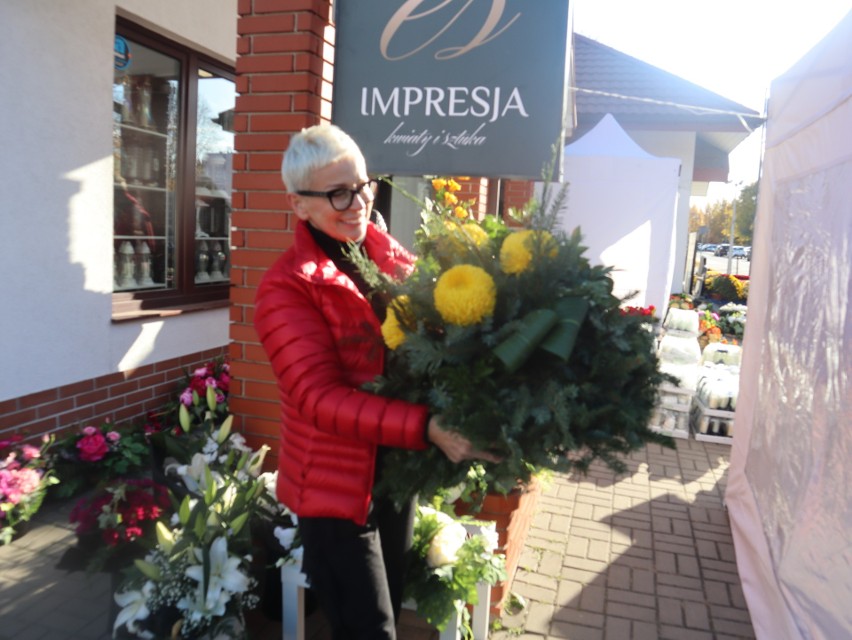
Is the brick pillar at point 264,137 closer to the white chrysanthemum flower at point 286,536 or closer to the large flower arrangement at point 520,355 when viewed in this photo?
the white chrysanthemum flower at point 286,536

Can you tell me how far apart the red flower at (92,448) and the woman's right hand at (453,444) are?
9.03 ft

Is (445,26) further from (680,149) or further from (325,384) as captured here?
(680,149)

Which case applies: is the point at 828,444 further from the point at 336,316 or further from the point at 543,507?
the point at 543,507

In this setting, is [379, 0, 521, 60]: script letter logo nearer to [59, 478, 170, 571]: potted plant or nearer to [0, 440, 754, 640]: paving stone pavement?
[0, 440, 754, 640]: paving stone pavement

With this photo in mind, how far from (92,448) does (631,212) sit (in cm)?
551

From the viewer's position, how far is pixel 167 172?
521cm

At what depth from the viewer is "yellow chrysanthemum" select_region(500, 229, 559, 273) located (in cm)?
161

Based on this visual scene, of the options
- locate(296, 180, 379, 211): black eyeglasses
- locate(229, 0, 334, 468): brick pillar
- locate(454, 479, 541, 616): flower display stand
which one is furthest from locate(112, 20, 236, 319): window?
locate(296, 180, 379, 211): black eyeglasses

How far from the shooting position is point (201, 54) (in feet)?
17.3

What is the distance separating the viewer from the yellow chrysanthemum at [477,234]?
173cm

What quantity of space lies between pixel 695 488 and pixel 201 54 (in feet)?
16.3

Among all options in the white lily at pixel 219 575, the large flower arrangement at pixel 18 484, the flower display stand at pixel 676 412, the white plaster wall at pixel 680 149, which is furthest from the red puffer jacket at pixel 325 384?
the white plaster wall at pixel 680 149

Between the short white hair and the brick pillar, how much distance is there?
136 centimetres

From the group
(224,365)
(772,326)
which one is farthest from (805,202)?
(224,365)
